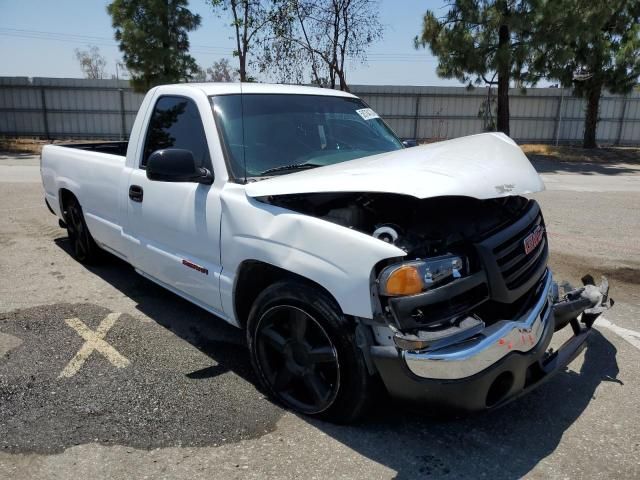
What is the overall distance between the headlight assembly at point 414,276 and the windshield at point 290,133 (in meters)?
1.32

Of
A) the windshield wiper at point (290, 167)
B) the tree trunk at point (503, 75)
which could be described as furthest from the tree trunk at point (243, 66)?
the windshield wiper at point (290, 167)

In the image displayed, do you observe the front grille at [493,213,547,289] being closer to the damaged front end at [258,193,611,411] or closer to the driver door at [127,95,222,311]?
the damaged front end at [258,193,611,411]

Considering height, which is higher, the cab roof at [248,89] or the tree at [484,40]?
the tree at [484,40]

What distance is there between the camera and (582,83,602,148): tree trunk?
2203 cm

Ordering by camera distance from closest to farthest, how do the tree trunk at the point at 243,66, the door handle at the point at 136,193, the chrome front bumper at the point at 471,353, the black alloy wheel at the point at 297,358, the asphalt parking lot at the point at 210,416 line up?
the chrome front bumper at the point at 471,353, the asphalt parking lot at the point at 210,416, the black alloy wheel at the point at 297,358, the door handle at the point at 136,193, the tree trunk at the point at 243,66

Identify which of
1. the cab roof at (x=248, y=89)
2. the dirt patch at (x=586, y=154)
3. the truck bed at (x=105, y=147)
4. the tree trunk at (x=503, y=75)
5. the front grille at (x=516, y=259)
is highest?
the tree trunk at (x=503, y=75)

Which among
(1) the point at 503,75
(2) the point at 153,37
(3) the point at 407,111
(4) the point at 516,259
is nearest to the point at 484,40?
(1) the point at 503,75

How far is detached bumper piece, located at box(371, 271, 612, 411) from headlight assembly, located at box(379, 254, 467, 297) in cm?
24

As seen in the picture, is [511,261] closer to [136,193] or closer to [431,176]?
[431,176]

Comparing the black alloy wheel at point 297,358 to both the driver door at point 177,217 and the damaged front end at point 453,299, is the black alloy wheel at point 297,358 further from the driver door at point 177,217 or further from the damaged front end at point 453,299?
the driver door at point 177,217

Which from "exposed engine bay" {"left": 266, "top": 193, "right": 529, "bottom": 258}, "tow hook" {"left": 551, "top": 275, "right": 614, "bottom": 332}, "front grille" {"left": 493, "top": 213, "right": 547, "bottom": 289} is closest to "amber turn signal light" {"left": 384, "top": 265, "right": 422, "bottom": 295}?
"exposed engine bay" {"left": 266, "top": 193, "right": 529, "bottom": 258}

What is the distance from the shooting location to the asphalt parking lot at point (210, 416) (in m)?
2.70

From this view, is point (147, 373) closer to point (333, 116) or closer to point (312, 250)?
point (312, 250)

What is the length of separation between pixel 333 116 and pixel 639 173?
57.8ft
